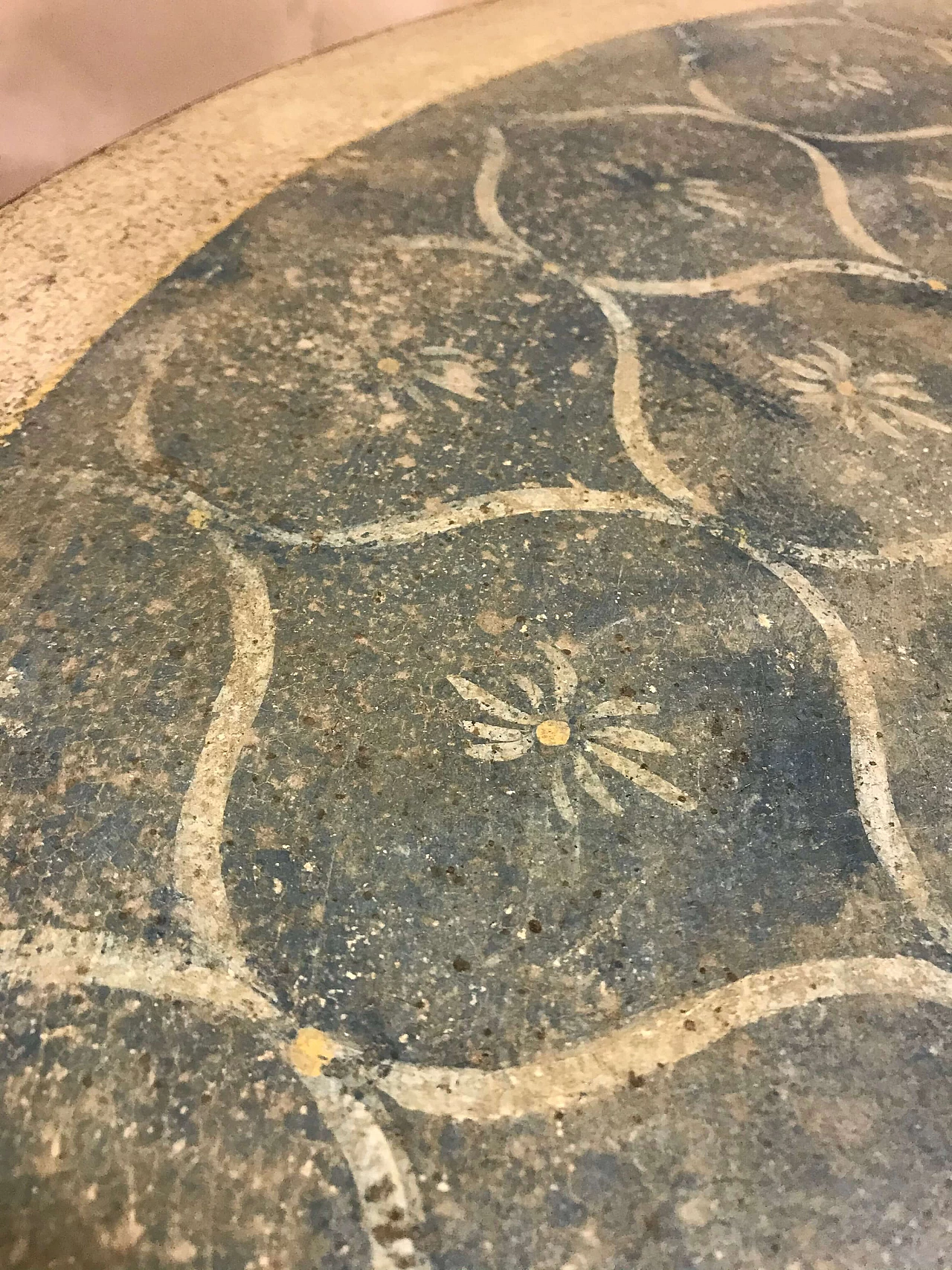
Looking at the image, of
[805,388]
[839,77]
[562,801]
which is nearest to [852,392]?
[805,388]

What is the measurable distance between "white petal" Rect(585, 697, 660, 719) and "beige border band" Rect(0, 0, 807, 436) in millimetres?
651

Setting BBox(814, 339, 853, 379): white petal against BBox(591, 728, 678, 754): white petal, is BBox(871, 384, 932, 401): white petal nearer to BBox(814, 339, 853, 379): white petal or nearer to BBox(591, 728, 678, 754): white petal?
BBox(814, 339, 853, 379): white petal

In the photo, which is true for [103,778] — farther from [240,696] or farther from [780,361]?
[780,361]

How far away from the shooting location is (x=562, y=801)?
0.71 meters

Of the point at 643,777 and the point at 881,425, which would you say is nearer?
the point at 643,777

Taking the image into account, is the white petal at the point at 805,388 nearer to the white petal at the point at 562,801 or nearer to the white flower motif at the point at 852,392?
the white flower motif at the point at 852,392

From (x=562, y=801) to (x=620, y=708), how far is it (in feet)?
0.34

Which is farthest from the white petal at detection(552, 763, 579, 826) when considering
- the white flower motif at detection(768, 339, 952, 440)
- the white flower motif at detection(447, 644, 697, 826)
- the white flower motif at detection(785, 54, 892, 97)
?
the white flower motif at detection(785, 54, 892, 97)

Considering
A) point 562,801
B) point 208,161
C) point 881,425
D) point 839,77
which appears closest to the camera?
point 562,801

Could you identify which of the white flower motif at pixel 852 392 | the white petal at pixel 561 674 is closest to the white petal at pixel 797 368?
the white flower motif at pixel 852 392

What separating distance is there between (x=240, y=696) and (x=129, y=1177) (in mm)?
346

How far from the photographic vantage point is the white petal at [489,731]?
74 cm

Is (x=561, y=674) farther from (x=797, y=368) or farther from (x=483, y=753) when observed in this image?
(x=797, y=368)

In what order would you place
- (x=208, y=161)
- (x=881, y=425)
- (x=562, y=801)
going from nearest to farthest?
(x=562, y=801) < (x=881, y=425) < (x=208, y=161)
